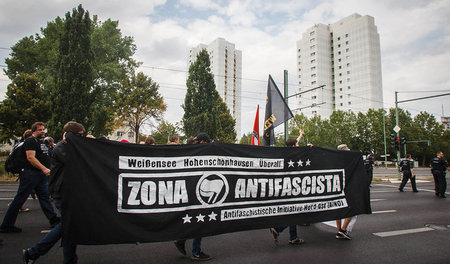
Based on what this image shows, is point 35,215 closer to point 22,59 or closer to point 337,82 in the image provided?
point 22,59

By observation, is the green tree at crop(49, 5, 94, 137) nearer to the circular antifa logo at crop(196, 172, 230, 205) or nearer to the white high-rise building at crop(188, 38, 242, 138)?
the circular antifa logo at crop(196, 172, 230, 205)

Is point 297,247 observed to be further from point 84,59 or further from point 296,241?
point 84,59

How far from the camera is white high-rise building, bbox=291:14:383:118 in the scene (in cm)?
8100

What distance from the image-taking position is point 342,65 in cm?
8962

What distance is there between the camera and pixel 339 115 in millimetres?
61031

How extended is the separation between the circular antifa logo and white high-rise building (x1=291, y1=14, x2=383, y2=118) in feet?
259

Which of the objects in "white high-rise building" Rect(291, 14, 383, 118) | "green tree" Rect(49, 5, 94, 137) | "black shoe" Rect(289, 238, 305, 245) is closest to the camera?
"black shoe" Rect(289, 238, 305, 245)

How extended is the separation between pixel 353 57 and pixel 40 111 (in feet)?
290

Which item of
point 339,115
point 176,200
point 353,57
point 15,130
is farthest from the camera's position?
point 353,57

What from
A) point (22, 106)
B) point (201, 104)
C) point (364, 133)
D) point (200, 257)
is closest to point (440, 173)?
point (200, 257)

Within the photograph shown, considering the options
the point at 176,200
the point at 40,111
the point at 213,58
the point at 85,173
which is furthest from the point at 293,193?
the point at 213,58

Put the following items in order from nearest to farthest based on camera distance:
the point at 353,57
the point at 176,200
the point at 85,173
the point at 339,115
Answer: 1. the point at 85,173
2. the point at 176,200
3. the point at 339,115
4. the point at 353,57

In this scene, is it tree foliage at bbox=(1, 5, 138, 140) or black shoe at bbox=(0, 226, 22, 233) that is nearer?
black shoe at bbox=(0, 226, 22, 233)

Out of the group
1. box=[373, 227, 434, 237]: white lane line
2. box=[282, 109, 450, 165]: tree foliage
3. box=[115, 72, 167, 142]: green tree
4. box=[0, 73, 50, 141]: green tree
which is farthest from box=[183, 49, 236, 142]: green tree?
box=[282, 109, 450, 165]: tree foliage
